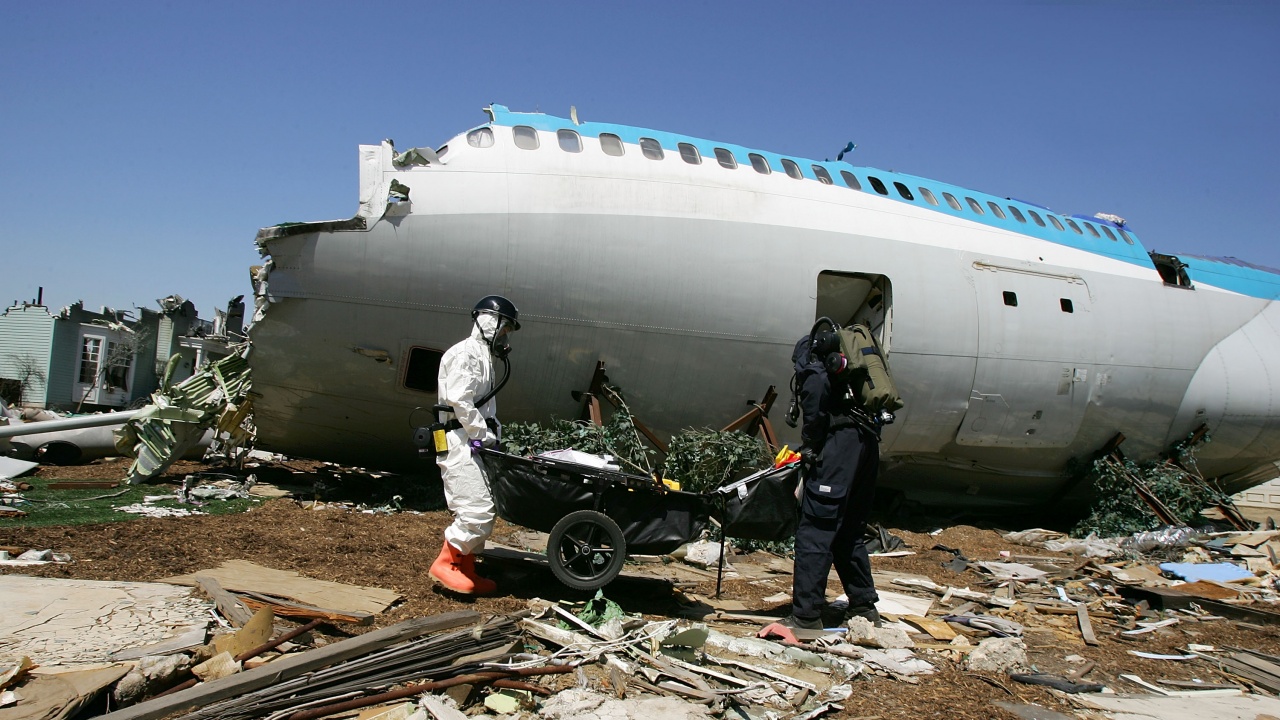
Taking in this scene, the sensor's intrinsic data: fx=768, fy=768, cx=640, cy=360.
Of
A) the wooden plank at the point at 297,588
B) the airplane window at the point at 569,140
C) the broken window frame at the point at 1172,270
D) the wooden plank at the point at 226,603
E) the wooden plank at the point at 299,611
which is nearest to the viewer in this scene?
the wooden plank at the point at 226,603

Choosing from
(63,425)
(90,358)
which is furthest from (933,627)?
(90,358)

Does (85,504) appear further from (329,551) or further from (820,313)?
(820,313)

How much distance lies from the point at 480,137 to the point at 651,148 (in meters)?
1.93

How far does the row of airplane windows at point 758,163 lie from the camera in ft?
27.2

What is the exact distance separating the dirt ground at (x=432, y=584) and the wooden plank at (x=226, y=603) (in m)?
0.45

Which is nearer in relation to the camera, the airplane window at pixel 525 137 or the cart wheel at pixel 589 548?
the cart wheel at pixel 589 548

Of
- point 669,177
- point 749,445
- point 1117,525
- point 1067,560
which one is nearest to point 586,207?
point 669,177

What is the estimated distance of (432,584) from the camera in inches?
208

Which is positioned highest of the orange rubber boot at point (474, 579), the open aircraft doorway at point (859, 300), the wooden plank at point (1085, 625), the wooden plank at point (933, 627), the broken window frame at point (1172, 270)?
the broken window frame at point (1172, 270)

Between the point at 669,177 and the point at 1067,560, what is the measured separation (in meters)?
6.76

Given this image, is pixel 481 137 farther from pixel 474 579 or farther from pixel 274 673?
pixel 274 673

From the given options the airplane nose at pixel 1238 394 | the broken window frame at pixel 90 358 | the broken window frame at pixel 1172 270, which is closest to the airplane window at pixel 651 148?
the broken window frame at pixel 1172 270

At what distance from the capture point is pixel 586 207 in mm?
8117

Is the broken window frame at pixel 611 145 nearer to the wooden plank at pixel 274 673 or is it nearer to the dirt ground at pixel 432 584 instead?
the dirt ground at pixel 432 584
